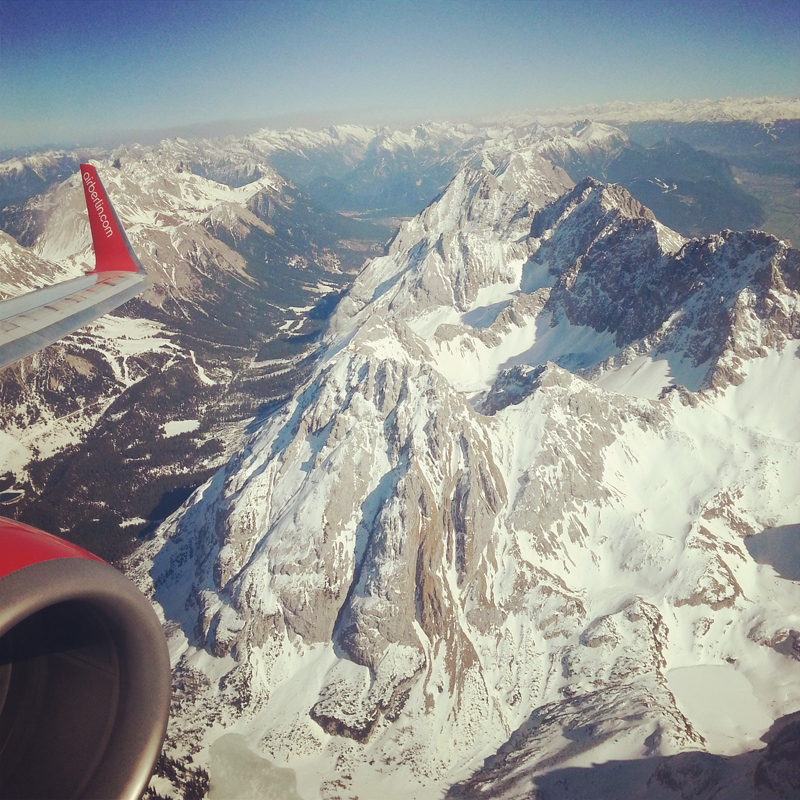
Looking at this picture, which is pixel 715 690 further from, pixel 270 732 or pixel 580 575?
pixel 270 732

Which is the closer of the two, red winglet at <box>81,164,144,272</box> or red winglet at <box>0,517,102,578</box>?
red winglet at <box>0,517,102,578</box>

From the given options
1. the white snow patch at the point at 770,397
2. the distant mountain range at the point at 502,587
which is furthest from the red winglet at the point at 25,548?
the white snow patch at the point at 770,397

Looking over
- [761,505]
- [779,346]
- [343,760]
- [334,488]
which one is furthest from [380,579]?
[779,346]

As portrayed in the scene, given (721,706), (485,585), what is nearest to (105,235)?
(485,585)

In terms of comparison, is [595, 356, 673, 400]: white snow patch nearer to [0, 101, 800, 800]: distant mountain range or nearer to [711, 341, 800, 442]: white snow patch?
[0, 101, 800, 800]: distant mountain range

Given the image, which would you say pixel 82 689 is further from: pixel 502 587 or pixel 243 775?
pixel 502 587

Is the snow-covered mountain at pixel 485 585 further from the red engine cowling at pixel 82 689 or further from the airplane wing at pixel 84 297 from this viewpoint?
the airplane wing at pixel 84 297

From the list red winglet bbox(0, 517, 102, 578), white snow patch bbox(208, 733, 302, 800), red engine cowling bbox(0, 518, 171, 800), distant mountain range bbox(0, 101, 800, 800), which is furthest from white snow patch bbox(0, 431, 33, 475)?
red winglet bbox(0, 517, 102, 578)
